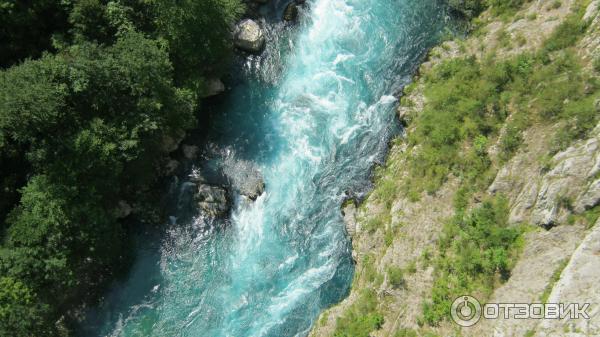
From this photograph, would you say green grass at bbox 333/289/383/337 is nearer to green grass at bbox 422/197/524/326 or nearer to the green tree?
green grass at bbox 422/197/524/326

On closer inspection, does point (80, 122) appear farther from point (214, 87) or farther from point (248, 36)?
point (248, 36)

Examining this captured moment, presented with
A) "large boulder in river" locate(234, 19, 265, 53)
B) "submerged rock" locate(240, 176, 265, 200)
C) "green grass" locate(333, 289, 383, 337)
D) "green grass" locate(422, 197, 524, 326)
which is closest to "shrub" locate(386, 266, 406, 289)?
"green grass" locate(333, 289, 383, 337)

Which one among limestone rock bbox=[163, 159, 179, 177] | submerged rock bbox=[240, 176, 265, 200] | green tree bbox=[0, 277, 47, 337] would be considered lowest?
green tree bbox=[0, 277, 47, 337]

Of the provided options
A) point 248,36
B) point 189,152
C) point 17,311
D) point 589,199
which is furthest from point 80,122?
point 589,199

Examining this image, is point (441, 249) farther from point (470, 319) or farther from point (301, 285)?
point (301, 285)

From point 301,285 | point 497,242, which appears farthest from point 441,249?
point 301,285

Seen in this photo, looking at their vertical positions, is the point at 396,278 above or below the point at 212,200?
below
